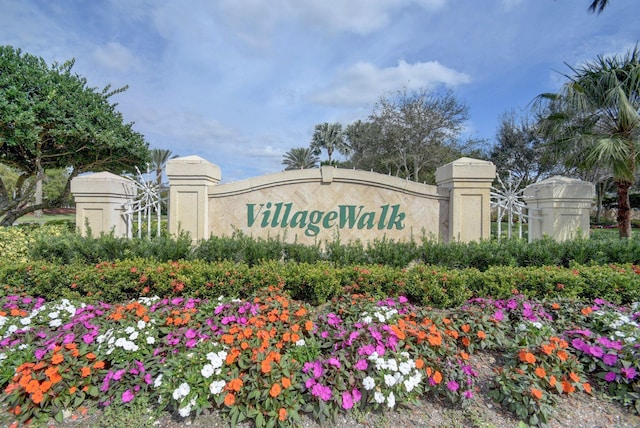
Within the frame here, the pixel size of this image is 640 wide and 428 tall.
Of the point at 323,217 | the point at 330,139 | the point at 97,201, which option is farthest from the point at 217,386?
the point at 330,139

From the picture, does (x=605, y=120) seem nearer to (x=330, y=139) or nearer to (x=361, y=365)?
(x=361, y=365)

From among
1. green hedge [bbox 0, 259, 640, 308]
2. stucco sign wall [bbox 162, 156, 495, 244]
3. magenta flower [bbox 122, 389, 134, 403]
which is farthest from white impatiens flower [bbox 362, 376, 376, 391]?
stucco sign wall [bbox 162, 156, 495, 244]

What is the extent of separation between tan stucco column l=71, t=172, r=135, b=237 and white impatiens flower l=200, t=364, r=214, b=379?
16.7ft

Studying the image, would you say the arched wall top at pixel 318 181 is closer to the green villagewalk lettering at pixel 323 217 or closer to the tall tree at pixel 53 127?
the green villagewalk lettering at pixel 323 217

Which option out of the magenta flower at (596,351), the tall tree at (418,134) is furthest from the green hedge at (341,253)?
the tall tree at (418,134)

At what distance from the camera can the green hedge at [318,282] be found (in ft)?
12.6

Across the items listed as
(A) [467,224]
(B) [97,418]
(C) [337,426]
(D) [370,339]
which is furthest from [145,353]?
(A) [467,224]

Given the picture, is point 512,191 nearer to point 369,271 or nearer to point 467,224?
point 467,224

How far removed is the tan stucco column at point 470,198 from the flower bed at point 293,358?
3278 millimetres

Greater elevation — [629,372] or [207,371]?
[207,371]

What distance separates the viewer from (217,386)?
7.48 feet

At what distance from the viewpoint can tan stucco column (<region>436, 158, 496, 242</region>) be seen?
635cm

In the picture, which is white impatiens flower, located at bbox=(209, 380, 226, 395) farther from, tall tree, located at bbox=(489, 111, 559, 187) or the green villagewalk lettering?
tall tree, located at bbox=(489, 111, 559, 187)

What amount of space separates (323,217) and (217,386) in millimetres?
4513
